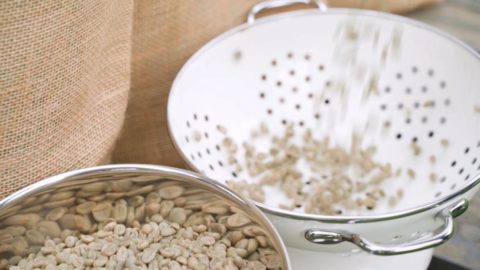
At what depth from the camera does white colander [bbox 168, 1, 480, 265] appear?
29.4 inches

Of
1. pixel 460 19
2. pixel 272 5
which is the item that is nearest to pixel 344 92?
pixel 272 5

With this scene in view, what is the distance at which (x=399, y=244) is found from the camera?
1.77ft

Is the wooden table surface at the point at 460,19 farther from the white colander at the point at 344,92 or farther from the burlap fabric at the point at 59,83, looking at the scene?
the burlap fabric at the point at 59,83

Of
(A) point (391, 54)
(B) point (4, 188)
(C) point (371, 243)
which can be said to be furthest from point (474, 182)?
(B) point (4, 188)

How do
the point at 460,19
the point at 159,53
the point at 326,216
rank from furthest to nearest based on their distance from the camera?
1. the point at 460,19
2. the point at 159,53
3. the point at 326,216

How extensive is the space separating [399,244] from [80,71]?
0.99 feet

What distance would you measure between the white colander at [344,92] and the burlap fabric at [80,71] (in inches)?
1.8

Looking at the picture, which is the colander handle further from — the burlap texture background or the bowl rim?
the bowl rim

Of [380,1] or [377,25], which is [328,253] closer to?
[377,25]

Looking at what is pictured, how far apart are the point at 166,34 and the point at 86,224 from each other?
26cm

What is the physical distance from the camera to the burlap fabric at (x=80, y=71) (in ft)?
1.69

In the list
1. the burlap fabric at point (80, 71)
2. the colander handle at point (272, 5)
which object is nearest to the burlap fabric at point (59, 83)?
the burlap fabric at point (80, 71)

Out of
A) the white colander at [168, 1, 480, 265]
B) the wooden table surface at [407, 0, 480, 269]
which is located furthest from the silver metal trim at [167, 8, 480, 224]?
the wooden table surface at [407, 0, 480, 269]

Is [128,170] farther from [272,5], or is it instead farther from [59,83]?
[272,5]
